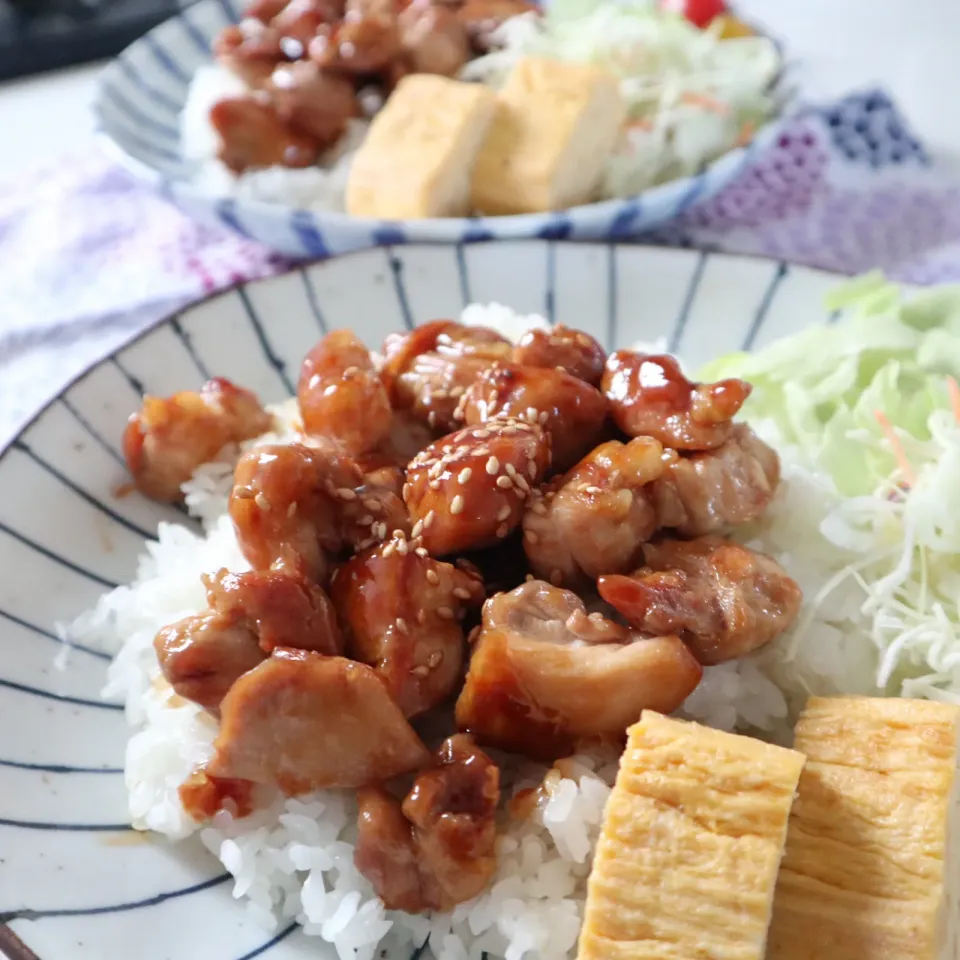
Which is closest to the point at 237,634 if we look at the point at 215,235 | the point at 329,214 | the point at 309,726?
the point at 309,726

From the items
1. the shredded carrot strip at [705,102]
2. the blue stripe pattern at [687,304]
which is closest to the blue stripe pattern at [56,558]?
the blue stripe pattern at [687,304]

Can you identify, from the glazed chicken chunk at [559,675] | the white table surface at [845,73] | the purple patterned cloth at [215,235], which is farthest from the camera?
the white table surface at [845,73]

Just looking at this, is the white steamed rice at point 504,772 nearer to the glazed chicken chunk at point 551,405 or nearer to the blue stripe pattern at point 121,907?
the blue stripe pattern at point 121,907

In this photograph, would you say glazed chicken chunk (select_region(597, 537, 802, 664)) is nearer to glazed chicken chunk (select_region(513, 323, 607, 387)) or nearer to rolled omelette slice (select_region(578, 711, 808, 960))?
rolled omelette slice (select_region(578, 711, 808, 960))

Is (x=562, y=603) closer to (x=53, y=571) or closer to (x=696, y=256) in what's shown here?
(x=53, y=571)

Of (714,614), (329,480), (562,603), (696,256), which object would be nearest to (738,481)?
(714,614)

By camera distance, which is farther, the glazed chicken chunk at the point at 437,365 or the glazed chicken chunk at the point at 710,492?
the glazed chicken chunk at the point at 437,365
